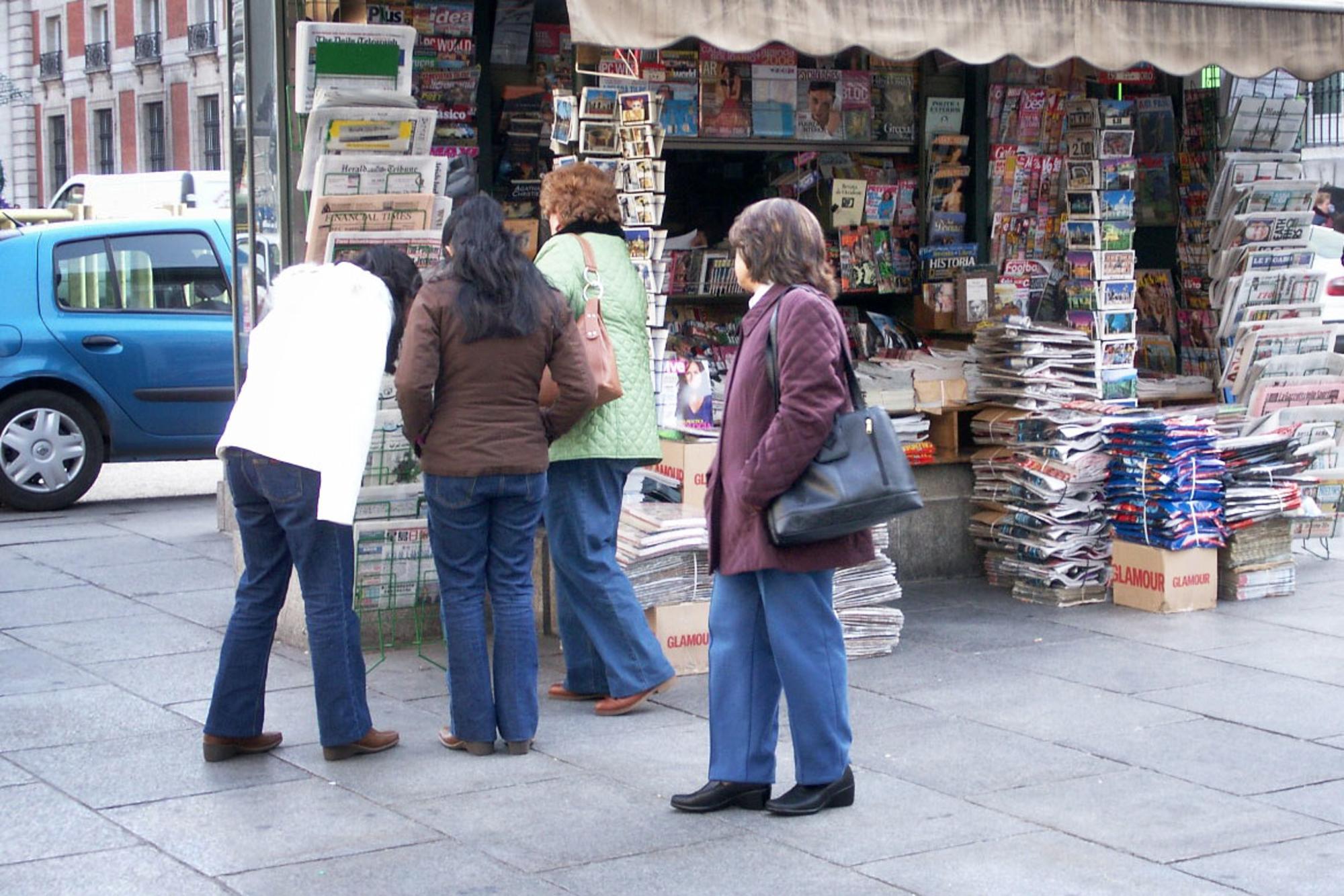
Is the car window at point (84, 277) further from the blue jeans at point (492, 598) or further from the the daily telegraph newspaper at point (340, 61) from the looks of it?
the blue jeans at point (492, 598)

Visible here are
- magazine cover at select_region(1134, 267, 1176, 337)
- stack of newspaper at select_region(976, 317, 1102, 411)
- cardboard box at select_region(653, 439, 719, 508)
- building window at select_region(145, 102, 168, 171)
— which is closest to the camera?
cardboard box at select_region(653, 439, 719, 508)

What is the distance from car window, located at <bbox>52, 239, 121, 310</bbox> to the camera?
36.4 ft

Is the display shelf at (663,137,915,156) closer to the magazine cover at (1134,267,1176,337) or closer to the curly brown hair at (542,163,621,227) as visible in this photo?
the magazine cover at (1134,267,1176,337)

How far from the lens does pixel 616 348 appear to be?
6.16m

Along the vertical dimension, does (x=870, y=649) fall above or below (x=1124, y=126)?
below

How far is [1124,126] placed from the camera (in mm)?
8312

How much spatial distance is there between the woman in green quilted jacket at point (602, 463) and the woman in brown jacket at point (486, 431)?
340mm

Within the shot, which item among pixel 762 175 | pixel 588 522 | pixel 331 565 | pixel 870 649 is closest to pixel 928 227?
pixel 762 175

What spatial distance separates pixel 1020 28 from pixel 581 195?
1.97 meters

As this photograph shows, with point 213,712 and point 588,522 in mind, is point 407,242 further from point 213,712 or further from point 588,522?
point 213,712

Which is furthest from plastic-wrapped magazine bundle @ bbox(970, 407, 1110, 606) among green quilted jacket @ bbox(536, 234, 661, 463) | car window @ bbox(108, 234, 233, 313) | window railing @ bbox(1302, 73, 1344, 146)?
window railing @ bbox(1302, 73, 1344, 146)

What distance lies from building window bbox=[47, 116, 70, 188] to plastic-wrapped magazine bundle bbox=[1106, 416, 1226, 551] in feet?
163

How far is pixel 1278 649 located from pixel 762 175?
3542mm

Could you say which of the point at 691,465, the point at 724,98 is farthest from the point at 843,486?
the point at 724,98
